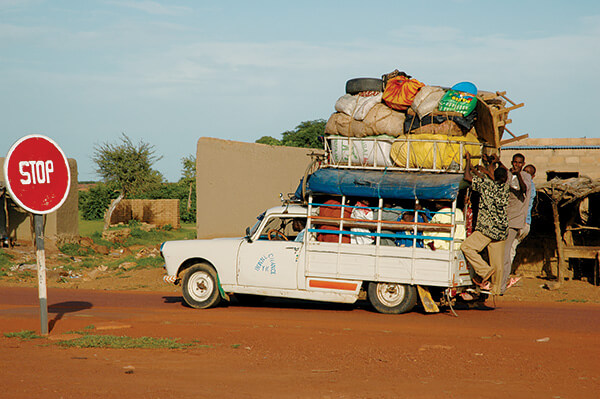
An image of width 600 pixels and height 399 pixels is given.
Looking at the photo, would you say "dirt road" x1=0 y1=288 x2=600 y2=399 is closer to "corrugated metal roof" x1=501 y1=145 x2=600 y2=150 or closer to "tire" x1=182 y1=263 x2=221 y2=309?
"tire" x1=182 y1=263 x2=221 y2=309

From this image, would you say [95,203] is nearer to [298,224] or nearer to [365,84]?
[298,224]

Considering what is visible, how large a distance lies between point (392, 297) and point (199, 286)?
3.27 m

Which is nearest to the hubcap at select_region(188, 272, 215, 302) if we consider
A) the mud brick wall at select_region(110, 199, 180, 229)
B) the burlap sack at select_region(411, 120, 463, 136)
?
the burlap sack at select_region(411, 120, 463, 136)

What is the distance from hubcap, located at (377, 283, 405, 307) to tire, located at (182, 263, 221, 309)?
8.93 ft

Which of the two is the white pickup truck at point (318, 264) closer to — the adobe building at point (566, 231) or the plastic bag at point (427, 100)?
the plastic bag at point (427, 100)

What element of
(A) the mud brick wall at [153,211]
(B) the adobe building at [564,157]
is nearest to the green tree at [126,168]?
(A) the mud brick wall at [153,211]

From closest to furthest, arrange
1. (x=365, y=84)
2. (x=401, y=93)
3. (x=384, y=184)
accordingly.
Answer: (x=384, y=184), (x=401, y=93), (x=365, y=84)

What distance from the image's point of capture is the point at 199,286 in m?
11.2

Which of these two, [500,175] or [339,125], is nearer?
[500,175]

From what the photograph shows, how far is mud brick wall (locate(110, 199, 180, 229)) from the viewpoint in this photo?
118 feet

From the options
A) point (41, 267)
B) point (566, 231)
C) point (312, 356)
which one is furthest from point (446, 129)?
point (566, 231)

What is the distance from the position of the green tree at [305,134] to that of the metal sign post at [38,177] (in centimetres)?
4248

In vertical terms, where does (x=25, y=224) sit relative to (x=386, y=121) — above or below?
below

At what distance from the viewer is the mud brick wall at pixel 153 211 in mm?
35938
